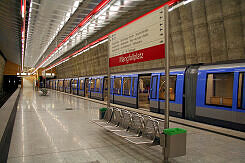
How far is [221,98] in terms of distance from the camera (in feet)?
25.1

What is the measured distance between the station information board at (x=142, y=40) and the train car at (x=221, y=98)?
413 cm

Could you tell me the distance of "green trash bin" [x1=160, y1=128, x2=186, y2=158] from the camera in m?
3.97

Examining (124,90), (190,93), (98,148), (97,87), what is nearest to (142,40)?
(98,148)

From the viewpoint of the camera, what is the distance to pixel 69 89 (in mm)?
31109

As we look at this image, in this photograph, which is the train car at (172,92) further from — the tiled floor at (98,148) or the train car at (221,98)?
the tiled floor at (98,148)

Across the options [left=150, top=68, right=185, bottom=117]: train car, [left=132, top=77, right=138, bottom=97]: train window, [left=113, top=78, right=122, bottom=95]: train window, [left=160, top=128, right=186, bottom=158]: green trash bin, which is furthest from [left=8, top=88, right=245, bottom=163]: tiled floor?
[left=113, top=78, right=122, bottom=95]: train window

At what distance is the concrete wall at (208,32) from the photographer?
34.1ft

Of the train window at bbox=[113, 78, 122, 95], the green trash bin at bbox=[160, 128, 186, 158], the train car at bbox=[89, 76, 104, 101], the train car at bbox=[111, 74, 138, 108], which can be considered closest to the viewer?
the green trash bin at bbox=[160, 128, 186, 158]

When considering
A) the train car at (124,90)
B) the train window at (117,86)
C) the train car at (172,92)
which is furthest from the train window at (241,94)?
the train window at (117,86)

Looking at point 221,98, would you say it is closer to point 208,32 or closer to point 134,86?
point 208,32

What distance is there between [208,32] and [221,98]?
589 centimetres

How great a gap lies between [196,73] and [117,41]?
4.30m

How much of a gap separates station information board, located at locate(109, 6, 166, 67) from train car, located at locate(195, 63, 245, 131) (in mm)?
4126

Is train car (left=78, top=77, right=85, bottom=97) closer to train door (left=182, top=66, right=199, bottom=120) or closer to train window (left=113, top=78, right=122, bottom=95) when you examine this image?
train window (left=113, top=78, right=122, bottom=95)
